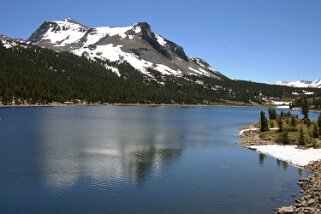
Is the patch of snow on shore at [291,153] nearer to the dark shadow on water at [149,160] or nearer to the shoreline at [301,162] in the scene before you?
the shoreline at [301,162]

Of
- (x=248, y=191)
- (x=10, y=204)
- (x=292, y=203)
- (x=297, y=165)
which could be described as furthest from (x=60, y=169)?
(x=297, y=165)

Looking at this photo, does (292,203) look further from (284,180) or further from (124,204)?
(124,204)

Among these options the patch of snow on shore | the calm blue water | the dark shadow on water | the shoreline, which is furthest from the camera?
the patch of snow on shore

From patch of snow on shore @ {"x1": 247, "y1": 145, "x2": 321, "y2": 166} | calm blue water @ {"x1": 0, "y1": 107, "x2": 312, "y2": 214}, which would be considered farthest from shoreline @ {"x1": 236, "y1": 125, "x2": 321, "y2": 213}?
calm blue water @ {"x1": 0, "y1": 107, "x2": 312, "y2": 214}

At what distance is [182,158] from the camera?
7969cm

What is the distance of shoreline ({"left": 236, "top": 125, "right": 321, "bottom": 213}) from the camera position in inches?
1730

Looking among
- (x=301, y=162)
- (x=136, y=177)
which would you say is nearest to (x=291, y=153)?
(x=301, y=162)

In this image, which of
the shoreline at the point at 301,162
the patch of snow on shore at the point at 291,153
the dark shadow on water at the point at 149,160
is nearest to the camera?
the shoreline at the point at 301,162

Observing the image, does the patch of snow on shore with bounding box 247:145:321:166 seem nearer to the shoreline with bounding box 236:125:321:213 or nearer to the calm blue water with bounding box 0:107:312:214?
the shoreline with bounding box 236:125:321:213

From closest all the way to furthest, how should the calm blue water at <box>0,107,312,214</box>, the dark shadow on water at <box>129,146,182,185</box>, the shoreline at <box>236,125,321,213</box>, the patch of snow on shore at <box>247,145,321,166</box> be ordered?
the shoreline at <box>236,125,321,213</box>, the calm blue water at <box>0,107,312,214</box>, the dark shadow on water at <box>129,146,182,185</box>, the patch of snow on shore at <box>247,145,321,166</box>

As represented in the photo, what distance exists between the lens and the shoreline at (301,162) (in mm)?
43938

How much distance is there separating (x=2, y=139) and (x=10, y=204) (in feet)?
185

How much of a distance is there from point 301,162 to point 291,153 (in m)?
8.96

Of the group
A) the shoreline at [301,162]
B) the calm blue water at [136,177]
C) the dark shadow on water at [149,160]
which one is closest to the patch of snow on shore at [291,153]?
the shoreline at [301,162]
